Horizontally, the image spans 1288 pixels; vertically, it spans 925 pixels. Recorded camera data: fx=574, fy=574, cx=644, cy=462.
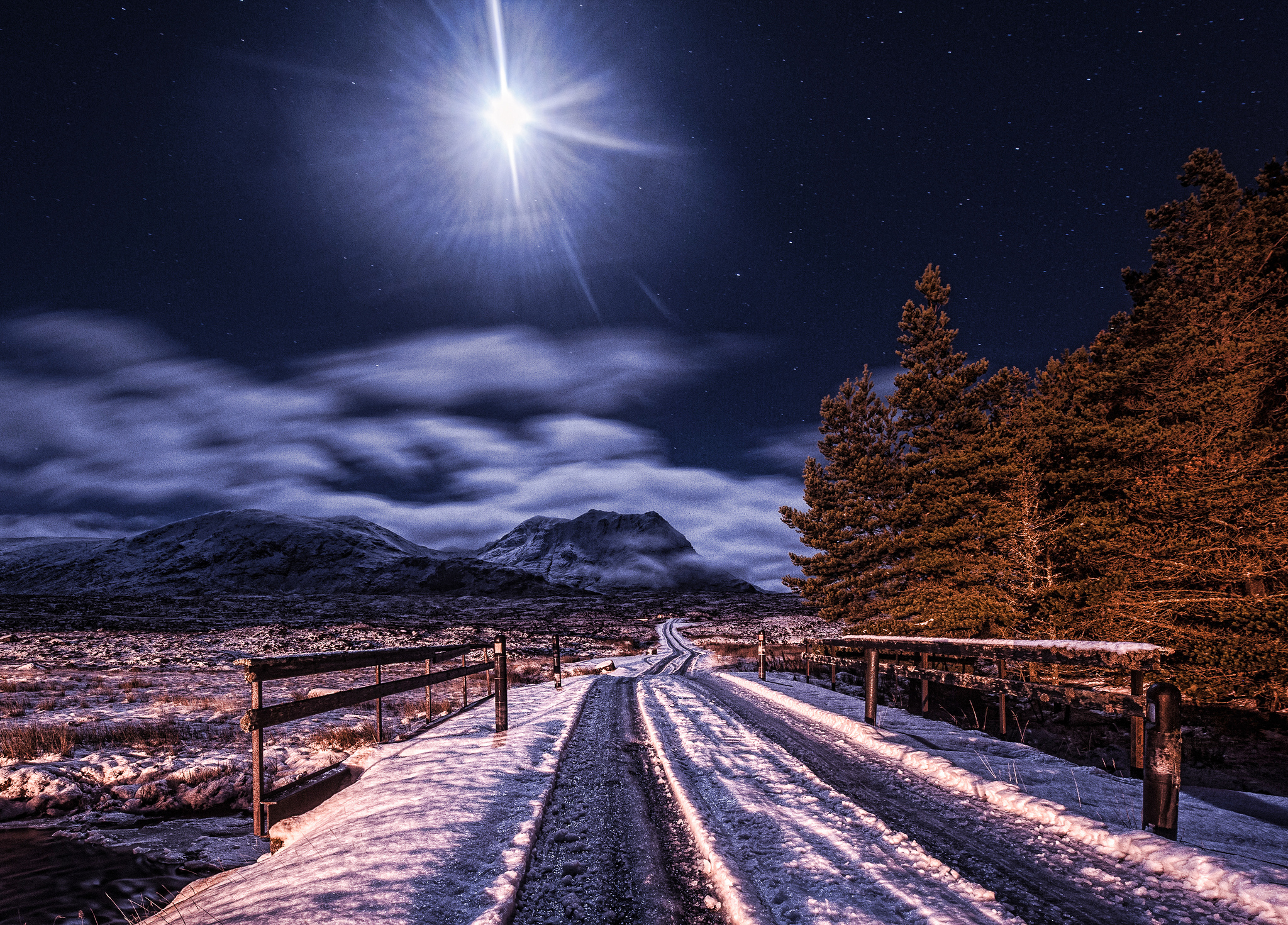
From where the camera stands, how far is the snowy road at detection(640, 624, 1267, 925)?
127 inches

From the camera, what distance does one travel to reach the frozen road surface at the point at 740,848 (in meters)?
3.23

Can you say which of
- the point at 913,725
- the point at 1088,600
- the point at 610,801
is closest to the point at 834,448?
the point at 1088,600

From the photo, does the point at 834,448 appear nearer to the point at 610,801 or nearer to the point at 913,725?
the point at 913,725

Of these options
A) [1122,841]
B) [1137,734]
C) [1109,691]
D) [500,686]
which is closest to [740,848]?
[1122,841]

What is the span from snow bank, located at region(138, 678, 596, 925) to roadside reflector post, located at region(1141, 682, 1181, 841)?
460 cm

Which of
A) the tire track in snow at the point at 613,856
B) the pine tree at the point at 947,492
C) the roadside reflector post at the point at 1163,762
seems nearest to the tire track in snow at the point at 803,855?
the tire track in snow at the point at 613,856

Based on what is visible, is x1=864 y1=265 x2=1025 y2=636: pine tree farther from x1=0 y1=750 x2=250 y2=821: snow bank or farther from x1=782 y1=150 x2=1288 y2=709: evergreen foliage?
x1=0 y1=750 x2=250 y2=821: snow bank

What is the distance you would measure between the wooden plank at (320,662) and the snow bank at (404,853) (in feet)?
3.78

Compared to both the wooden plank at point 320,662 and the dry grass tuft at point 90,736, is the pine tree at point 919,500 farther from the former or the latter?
the dry grass tuft at point 90,736

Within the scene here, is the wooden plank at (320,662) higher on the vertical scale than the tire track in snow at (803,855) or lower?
higher

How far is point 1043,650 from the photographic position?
6.61m

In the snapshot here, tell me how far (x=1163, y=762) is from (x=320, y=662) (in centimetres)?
685

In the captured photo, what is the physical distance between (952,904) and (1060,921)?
530 mm

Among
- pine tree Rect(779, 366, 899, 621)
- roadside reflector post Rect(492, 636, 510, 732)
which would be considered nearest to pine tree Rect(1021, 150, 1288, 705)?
pine tree Rect(779, 366, 899, 621)
